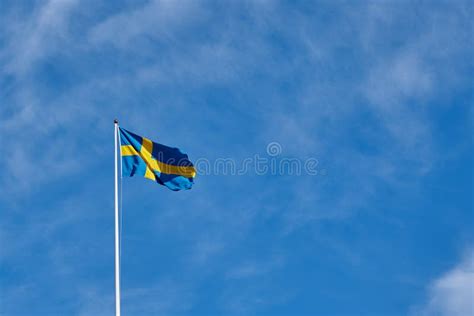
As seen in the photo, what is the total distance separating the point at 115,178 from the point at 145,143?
14.7ft

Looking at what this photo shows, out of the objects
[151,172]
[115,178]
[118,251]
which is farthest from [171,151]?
[118,251]

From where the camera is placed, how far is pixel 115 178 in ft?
137

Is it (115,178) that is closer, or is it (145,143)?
(115,178)

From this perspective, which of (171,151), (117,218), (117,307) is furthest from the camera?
(171,151)

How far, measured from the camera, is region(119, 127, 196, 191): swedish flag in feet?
149

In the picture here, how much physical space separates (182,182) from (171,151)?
6.07 feet

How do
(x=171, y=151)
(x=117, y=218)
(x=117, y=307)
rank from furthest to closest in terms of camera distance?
(x=171, y=151)
(x=117, y=218)
(x=117, y=307)

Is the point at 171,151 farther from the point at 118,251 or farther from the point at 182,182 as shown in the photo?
the point at 118,251

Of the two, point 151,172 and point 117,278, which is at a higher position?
point 151,172

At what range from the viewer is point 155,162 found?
46.2 meters

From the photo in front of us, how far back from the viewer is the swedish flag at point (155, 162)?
45.4 metres

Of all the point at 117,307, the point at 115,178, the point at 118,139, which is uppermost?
the point at 118,139

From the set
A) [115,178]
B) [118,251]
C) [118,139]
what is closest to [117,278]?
[118,251]

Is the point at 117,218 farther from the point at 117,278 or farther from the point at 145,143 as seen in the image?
the point at 145,143
